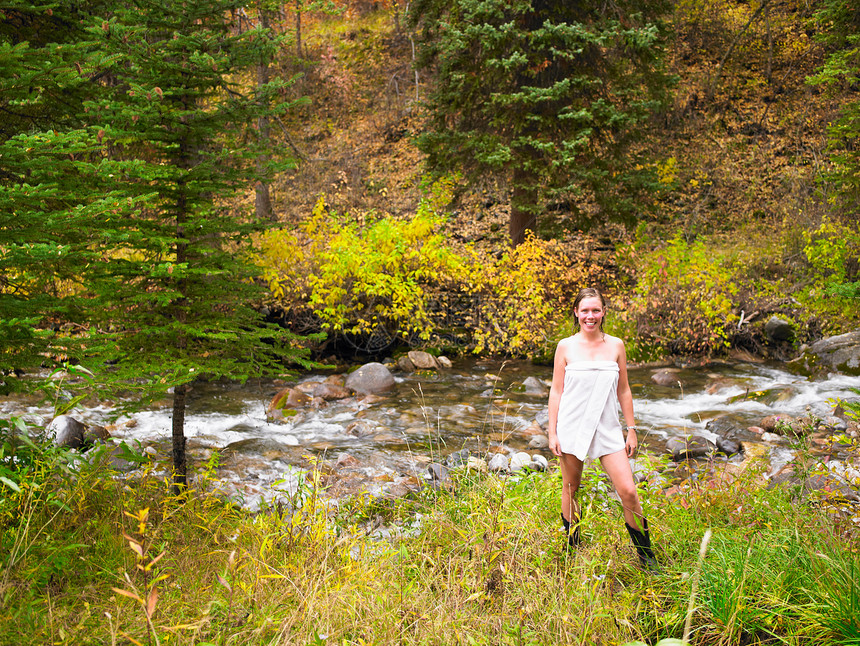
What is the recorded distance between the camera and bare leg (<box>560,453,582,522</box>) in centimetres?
368

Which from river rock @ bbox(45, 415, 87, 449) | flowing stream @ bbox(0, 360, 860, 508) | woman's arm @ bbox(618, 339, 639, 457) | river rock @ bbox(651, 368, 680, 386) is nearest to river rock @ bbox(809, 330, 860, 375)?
flowing stream @ bbox(0, 360, 860, 508)

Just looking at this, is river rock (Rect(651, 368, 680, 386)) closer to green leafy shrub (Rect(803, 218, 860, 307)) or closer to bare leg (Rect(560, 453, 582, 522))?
green leafy shrub (Rect(803, 218, 860, 307))

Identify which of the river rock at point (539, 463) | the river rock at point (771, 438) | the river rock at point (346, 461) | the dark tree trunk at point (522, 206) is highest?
the dark tree trunk at point (522, 206)

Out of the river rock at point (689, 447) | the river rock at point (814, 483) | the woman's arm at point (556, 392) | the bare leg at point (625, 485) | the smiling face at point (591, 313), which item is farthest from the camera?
the river rock at point (689, 447)

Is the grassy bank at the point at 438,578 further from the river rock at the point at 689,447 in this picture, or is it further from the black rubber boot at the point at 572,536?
the river rock at the point at 689,447

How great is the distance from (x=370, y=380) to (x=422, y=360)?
169 cm

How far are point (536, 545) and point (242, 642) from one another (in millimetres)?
1811

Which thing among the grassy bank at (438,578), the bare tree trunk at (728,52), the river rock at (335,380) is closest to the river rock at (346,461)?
the grassy bank at (438,578)

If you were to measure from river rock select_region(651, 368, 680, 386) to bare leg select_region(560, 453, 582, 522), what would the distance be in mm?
7297

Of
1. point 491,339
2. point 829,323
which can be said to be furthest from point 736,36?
point 491,339

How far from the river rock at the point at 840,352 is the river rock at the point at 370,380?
791 centimetres

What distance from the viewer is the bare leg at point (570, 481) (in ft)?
12.1

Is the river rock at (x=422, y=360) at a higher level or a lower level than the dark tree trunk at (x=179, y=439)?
lower

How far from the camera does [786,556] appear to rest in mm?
3027
